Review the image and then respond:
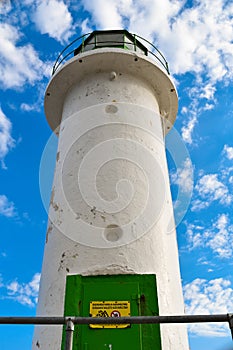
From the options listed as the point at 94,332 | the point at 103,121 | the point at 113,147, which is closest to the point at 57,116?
the point at 103,121

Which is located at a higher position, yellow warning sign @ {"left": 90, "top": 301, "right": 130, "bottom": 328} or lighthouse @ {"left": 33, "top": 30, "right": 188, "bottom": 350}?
lighthouse @ {"left": 33, "top": 30, "right": 188, "bottom": 350}

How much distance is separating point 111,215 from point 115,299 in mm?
1246

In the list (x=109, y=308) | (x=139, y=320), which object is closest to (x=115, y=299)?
(x=109, y=308)

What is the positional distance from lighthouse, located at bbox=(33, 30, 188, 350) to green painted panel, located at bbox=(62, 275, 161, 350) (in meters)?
0.01

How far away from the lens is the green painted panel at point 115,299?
4.04 meters

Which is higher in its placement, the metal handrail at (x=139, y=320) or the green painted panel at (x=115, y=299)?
the green painted panel at (x=115, y=299)

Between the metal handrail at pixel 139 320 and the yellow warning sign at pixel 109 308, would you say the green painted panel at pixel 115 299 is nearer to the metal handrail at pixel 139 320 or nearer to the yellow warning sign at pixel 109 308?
the yellow warning sign at pixel 109 308

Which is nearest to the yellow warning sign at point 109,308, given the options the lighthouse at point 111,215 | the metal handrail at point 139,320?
the lighthouse at point 111,215

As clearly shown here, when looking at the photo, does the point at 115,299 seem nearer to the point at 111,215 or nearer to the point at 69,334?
the point at 111,215

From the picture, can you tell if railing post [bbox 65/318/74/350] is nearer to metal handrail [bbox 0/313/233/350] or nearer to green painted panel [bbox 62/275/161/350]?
metal handrail [bbox 0/313/233/350]

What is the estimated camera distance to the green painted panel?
4.04m

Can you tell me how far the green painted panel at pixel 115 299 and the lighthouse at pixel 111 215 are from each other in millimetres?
11

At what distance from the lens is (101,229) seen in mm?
4969

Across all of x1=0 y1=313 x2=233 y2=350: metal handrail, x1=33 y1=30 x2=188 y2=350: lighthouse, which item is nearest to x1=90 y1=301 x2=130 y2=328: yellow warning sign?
x1=33 y1=30 x2=188 y2=350: lighthouse
